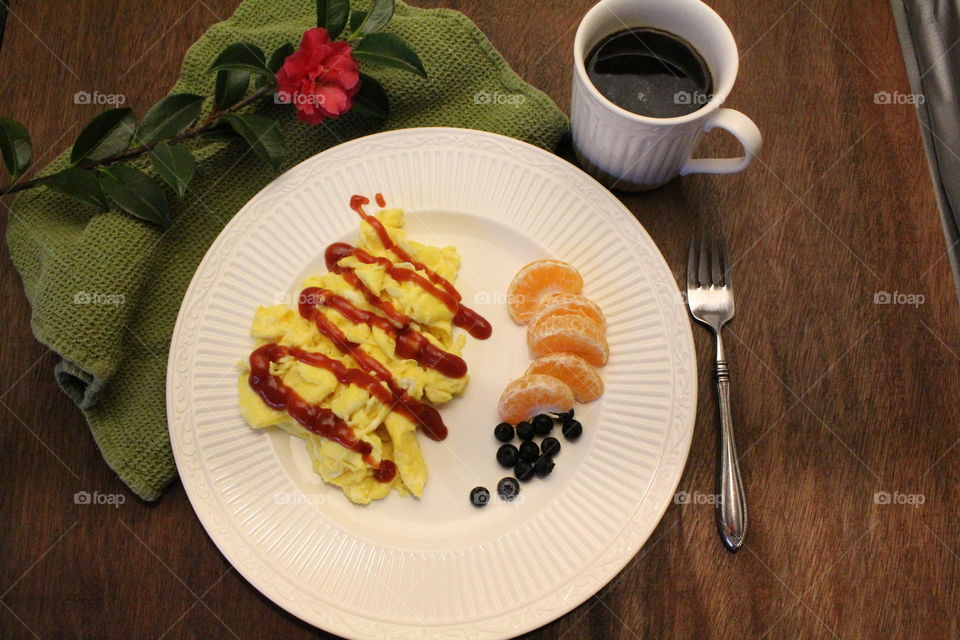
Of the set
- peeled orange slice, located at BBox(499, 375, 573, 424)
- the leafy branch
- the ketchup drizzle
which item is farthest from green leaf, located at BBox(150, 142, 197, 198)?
peeled orange slice, located at BBox(499, 375, 573, 424)

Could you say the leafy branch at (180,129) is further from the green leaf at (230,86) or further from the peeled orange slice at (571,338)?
the peeled orange slice at (571,338)

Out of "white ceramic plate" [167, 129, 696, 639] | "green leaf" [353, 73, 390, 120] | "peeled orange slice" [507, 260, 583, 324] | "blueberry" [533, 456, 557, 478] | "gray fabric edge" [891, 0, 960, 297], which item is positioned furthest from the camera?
"gray fabric edge" [891, 0, 960, 297]

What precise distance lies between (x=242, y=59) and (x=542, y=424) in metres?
1.38

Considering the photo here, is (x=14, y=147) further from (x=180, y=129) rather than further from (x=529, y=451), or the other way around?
(x=529, y=451)

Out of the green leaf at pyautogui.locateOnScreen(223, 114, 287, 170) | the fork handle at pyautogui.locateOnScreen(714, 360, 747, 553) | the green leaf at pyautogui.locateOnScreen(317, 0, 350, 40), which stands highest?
the green leaf at pyautogui.locateOnScreen(317, 0, 350, 40)

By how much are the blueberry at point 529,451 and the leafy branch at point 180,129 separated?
1125 mm

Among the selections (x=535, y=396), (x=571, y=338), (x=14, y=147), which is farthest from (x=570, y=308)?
(x=14, y=147)

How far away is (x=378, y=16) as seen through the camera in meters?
2.08

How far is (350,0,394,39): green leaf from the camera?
6.81 ft

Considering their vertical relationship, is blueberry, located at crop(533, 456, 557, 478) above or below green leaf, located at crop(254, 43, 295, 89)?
below

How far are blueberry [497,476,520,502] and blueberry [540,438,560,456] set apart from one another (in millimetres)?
122

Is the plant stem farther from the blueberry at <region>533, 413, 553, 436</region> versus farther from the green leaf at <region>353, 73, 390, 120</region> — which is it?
the blueberry at <region>533, 413, 553, 436</region>

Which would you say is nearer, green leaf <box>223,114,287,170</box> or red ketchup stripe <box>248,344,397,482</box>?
red ketchup stripe <box>248,344,397,482</box>

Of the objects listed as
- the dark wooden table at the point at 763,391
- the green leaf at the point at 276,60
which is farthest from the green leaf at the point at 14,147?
the green leaf at the point at 276,60
